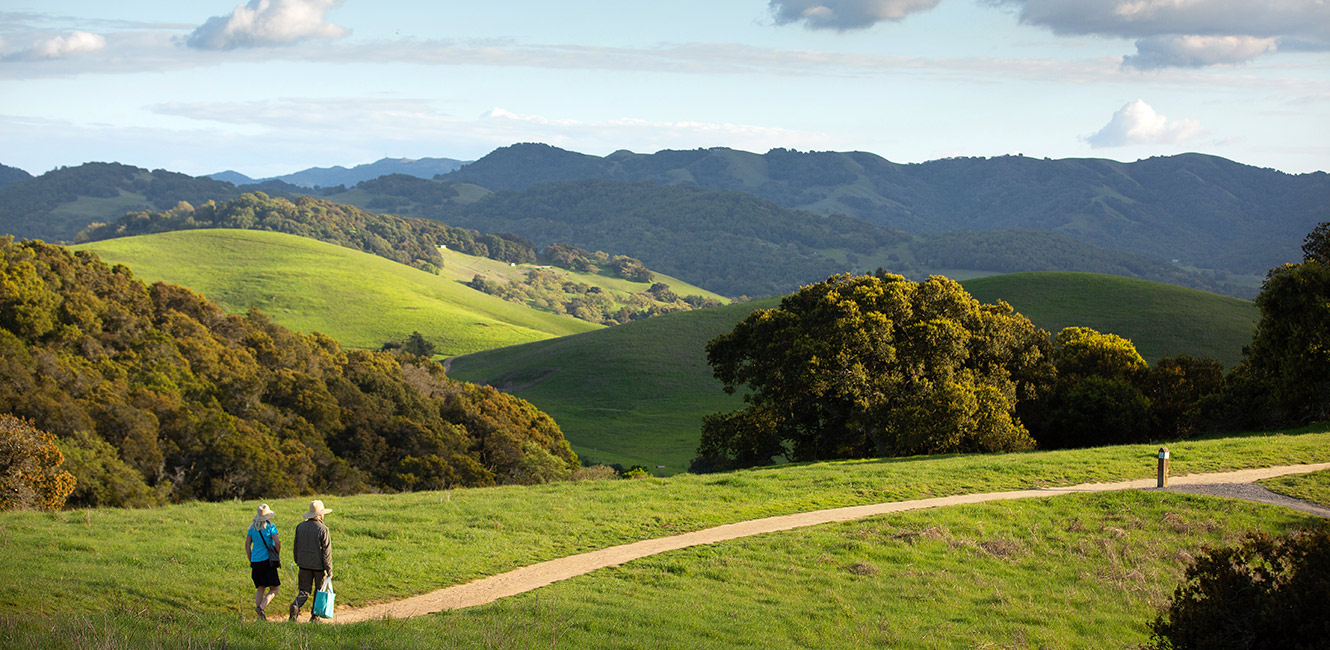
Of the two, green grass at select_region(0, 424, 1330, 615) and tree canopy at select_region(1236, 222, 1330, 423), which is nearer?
green grass at select_region(0, 424, 1330, 615)

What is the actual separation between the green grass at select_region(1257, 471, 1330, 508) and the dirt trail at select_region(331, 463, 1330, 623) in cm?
61

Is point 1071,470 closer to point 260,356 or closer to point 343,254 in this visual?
point 260,356

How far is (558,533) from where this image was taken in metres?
19.7

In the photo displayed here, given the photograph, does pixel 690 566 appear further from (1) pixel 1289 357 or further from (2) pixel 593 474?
(2) pixel 593 474

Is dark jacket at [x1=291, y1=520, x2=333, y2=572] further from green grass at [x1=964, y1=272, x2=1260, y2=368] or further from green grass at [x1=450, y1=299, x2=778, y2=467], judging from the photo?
green grass at [x1=964, y1=272, x2=1260, y2=368]

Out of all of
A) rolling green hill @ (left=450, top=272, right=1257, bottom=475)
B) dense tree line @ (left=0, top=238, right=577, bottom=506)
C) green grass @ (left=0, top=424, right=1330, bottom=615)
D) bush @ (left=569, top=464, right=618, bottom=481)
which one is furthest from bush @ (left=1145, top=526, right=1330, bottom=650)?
rolling green hill @ (left=450, top=272, right=1257, bottom=475)

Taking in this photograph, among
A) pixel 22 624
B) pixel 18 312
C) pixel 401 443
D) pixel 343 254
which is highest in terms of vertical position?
pixel 343 254

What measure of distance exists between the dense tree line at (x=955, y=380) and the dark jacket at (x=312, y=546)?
24950mm

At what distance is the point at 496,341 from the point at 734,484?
107m

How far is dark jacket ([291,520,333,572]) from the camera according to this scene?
13016 mm

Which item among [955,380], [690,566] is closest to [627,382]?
[955,380]

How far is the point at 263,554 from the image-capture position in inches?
523

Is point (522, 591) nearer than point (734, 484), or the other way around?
point (522, 591)

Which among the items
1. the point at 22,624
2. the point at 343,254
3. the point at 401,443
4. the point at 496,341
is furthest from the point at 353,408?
the point at 343,254
